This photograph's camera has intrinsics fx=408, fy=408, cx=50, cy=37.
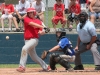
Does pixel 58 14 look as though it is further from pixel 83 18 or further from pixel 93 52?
pixel 93 52

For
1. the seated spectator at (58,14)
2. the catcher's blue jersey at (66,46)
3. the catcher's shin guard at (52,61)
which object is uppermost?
the seated spectator at (58,14)

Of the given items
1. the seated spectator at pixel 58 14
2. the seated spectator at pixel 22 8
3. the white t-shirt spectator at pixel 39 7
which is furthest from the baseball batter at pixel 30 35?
the seated spectator at pixel 22 8

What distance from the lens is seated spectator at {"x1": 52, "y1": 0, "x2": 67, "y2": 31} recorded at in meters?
16.7

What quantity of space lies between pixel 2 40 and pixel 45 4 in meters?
2.68

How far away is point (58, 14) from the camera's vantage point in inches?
664

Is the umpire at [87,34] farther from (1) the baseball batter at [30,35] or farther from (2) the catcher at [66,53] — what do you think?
(1) the baseball batter at [30,35]

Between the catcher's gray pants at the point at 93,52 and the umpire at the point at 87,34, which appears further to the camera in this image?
the catcher's gray pants at the point at 93,52

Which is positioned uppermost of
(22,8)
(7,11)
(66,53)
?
(22,8)

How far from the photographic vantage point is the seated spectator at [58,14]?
16.7 meters

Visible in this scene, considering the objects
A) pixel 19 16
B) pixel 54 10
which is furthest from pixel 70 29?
pixel 19 16

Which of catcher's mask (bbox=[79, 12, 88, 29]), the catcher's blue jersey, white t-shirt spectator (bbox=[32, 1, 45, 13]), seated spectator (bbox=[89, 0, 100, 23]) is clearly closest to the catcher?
the catcher's blue jersey

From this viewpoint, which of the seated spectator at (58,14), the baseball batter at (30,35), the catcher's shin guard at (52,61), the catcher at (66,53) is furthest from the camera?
the seated spectator at (58,14)

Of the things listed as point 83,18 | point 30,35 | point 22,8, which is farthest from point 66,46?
point 22,8

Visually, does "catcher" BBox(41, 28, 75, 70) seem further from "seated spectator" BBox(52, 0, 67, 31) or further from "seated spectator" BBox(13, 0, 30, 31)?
"seated spectator" BBox(13, 0, 30, 31)
